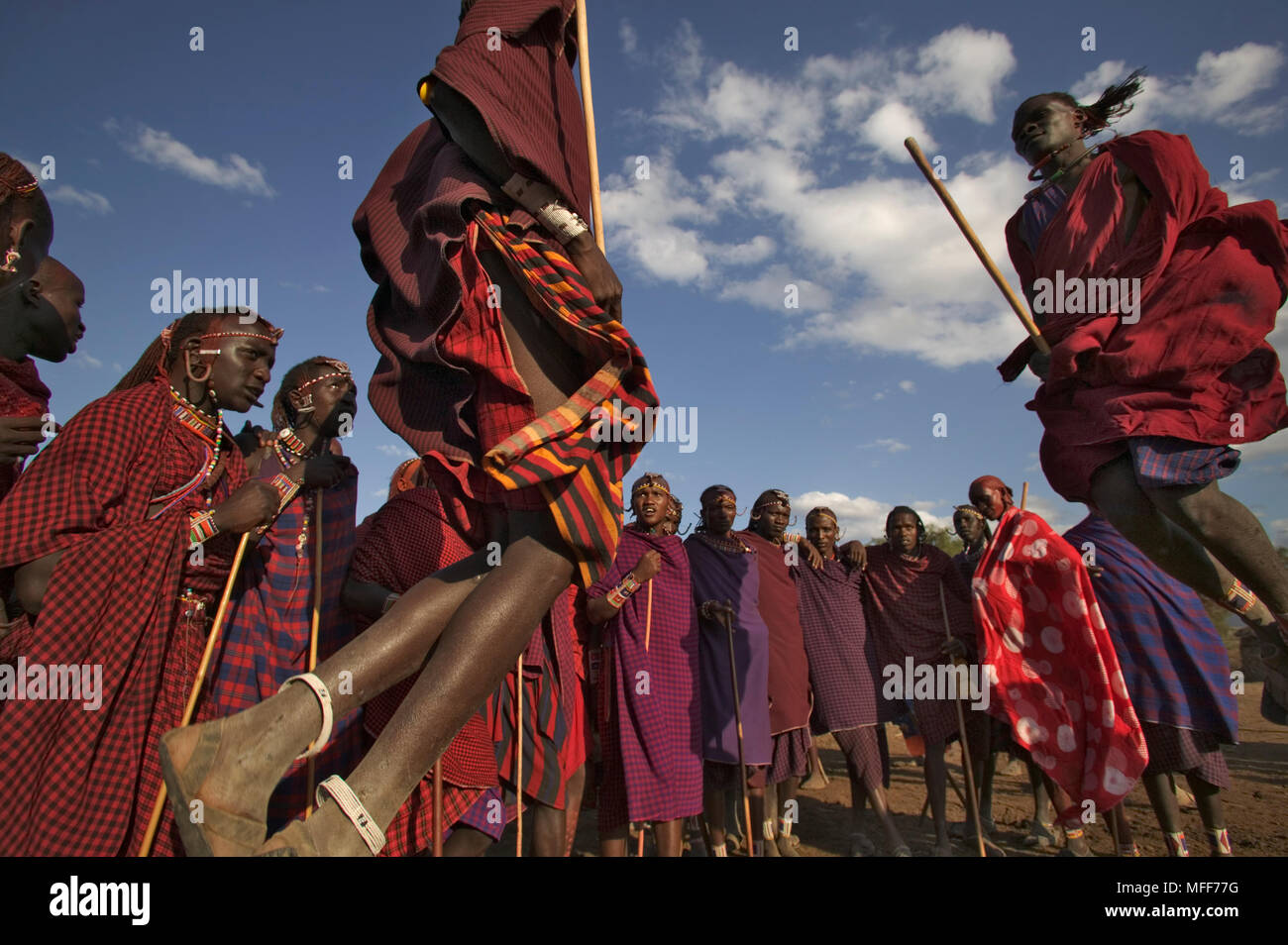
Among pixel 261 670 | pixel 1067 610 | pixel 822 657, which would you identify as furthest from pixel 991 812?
pixel 261 670

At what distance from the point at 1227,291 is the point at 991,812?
21.3 ft

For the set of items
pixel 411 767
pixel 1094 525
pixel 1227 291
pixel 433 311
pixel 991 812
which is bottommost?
pixel 991 812

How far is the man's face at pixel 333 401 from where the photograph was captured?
13.0ft

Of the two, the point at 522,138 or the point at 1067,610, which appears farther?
the point at 1067,610

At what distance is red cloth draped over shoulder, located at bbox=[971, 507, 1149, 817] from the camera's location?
13.1ft

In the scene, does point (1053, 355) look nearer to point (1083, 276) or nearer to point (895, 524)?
point (1083, 276)

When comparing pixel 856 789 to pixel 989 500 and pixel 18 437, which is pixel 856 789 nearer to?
pixel 989 500

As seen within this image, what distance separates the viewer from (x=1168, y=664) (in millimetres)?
4758

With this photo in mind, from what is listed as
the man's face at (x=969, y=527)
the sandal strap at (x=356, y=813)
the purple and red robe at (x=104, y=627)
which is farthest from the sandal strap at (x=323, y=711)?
the man's face at (x=969, y=527)

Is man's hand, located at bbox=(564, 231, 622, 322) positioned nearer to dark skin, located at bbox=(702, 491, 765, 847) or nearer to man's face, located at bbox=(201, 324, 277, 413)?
man's face, located at bbox=(201, 324, 277, 413)

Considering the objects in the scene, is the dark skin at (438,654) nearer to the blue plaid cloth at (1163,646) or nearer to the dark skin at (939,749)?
A: the blue plaid cloth at (1163,646)

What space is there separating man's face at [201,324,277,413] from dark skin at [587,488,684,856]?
8.64ft

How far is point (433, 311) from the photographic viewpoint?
2.06 m

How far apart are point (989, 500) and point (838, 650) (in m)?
2.02
